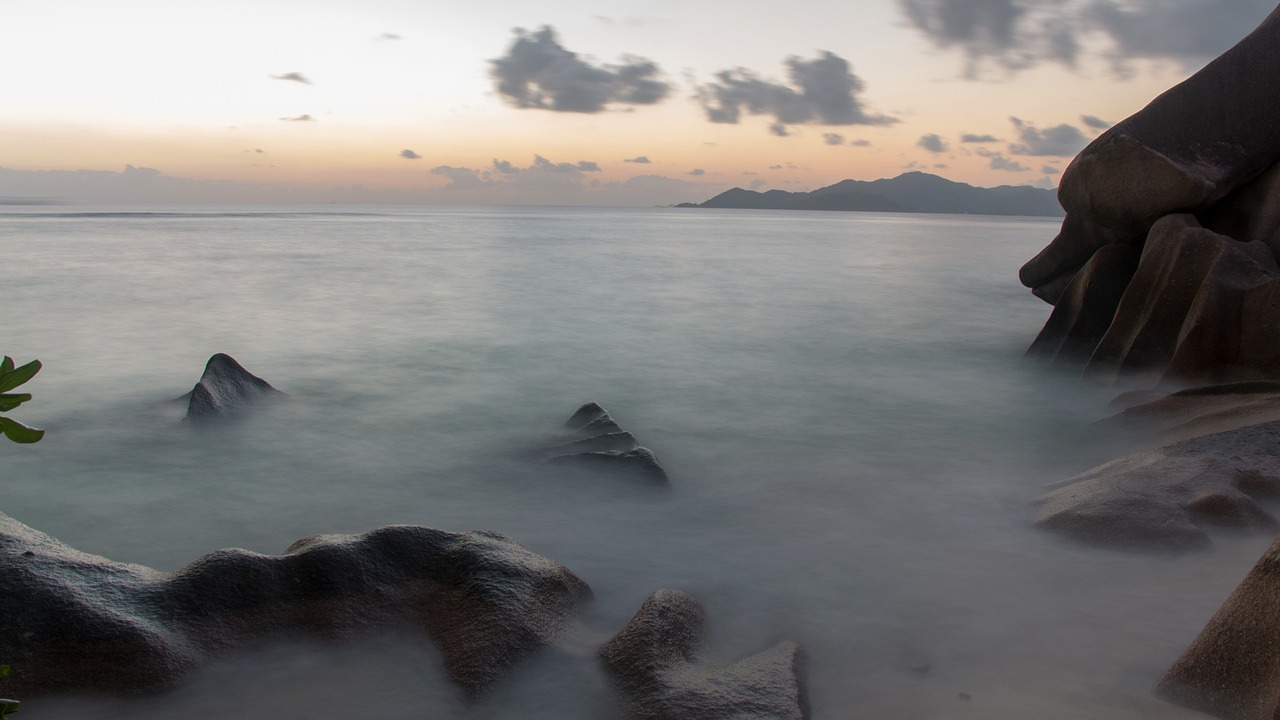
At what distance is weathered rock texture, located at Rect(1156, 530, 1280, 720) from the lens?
2.62 meters

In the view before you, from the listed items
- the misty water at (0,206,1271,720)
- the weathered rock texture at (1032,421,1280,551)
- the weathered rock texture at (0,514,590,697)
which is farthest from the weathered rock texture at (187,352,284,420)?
the weathered rock texture at (1032,421,1280,551)

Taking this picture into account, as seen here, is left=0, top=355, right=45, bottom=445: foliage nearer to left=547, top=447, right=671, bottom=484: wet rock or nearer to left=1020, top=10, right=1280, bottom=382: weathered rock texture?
left=547, top=447, right=671, bottom=484: wet rock

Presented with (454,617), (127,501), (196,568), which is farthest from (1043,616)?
(127,501)

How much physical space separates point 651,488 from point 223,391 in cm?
415

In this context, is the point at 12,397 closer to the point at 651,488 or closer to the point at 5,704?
the point at 5,704

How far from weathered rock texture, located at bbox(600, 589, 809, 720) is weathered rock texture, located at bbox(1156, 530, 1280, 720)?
1.35 metres

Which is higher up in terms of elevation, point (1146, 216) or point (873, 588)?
point (1146, 216)

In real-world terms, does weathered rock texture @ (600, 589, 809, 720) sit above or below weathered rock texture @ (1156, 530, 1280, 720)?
below

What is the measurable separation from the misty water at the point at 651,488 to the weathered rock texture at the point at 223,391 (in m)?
0.19

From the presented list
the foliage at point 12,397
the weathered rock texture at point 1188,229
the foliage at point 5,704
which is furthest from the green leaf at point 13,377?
the weathered rock texture at point 1188,229

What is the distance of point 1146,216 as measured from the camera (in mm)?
8055

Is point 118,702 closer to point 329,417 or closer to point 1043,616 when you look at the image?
point 1043,616

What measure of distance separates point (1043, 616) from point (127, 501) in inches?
219

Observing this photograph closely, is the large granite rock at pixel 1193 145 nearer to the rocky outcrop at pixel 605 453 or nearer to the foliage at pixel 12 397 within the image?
the rocky outcrop at pixel 605 453
